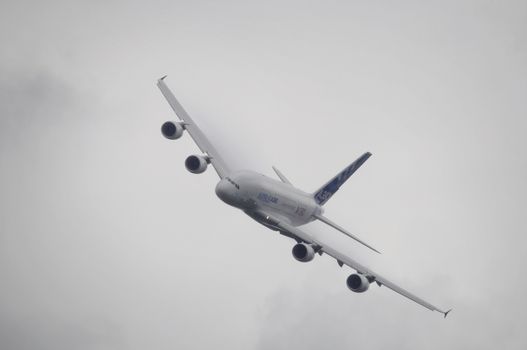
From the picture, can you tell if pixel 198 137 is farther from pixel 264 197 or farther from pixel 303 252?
pixel 303 252

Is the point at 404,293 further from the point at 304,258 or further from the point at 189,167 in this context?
the point at 189,167

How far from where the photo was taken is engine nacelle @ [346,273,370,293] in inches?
3728

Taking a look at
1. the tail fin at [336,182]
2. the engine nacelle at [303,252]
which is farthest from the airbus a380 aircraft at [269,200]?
the tail fin at [336,182]

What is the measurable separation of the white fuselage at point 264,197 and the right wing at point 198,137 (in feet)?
13.7

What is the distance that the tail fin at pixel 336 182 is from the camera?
368 feet

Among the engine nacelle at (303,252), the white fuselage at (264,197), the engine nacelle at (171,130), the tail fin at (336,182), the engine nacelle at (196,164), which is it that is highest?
the engine nacelle at (171,130)

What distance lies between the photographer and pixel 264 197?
Answer: 96.9m

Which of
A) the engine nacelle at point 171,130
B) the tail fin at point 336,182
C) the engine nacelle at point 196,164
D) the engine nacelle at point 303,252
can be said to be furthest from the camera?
the tail fin at point 336,182

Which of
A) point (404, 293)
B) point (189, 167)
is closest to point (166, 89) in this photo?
point (189, 167)

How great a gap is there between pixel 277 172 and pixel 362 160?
1229cm

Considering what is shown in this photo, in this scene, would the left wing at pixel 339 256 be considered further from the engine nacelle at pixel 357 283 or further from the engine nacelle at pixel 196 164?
the engine nacelle at pixel 196 164

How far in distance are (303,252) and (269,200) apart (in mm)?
8641

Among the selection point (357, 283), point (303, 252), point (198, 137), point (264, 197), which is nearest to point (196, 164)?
point (198, 137)

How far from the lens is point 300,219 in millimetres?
106688
